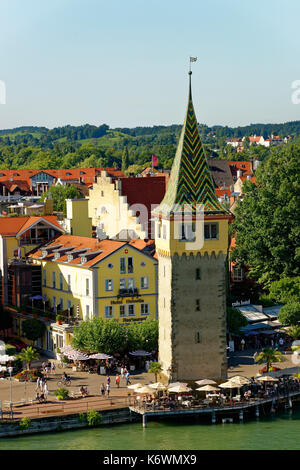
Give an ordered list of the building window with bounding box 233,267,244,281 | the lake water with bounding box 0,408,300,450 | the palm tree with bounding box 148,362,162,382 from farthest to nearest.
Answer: the building window with bounding box 233,267,244,281, the palm tree with bounding box 148,362,162,382, the lake water with bounding box 0,408,300,450

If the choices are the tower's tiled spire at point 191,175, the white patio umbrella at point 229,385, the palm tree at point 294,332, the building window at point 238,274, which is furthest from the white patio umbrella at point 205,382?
the building window at point 238,274

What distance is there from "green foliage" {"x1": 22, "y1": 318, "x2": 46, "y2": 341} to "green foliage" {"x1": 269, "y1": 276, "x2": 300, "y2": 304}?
2218 cm

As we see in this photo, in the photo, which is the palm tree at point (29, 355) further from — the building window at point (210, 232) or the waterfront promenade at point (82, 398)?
the building window at point (210, 232)

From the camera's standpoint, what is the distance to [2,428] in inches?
2488

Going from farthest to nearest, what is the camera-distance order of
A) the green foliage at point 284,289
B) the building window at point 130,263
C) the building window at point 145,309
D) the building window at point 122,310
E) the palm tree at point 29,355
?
the green foliage at point 284,289 < the building window at point 145,309 < the building window at point 130,263 < the building window at point 122,310 < the palm tree at point 29,355

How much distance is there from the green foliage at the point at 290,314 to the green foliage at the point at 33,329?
2094cm

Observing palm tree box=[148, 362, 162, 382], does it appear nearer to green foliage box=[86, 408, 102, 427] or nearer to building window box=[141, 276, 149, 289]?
green foliage box=[86, 408, 102, 427]

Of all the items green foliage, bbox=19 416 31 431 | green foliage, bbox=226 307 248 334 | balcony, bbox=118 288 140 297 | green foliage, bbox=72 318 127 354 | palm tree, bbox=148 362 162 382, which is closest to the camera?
green foliage, bbox=19 416 31 431

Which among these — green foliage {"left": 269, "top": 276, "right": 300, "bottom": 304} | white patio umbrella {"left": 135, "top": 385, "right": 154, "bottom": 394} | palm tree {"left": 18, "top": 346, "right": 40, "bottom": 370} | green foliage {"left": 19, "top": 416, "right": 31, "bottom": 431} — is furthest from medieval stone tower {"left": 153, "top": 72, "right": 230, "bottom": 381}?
green foliage {"left": 269, "top": 276, "right": 300, "bottom": 304}

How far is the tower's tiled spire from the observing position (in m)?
70.4

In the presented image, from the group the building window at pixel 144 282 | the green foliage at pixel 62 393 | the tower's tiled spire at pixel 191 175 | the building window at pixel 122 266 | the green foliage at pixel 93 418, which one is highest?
the tower's tiled spire at pixel 191 175

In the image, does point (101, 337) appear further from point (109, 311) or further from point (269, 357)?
point (269, 357)

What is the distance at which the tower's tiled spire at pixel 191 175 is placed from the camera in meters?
70.4

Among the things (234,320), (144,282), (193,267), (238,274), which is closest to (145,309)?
(144,282)
